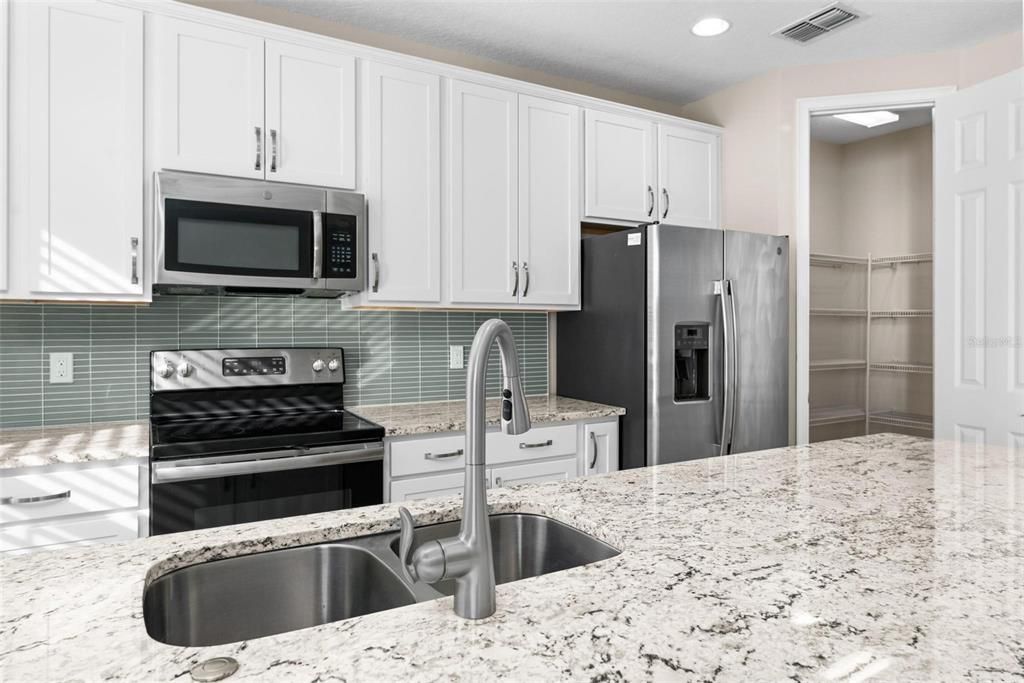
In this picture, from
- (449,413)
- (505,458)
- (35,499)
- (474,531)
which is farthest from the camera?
(449,413)

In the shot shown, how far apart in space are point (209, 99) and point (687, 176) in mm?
2400

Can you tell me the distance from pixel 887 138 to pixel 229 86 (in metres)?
4.60

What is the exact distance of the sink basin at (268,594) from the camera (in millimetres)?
969

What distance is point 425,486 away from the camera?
8.01 feet

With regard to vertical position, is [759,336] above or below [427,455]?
above

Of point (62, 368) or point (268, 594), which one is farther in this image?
point (62, 368)

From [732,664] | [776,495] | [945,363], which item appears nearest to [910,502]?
[776,495]

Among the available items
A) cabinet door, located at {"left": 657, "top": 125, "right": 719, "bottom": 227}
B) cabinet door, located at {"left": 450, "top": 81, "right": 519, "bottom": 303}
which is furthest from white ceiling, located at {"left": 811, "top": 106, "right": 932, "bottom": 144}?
cabinet door, located at {"left": 450, "top": 81, "right": 519, "bottom": 303}

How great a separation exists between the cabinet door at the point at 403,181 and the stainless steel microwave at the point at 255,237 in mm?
110

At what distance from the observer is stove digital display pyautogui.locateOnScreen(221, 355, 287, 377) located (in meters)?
2.54

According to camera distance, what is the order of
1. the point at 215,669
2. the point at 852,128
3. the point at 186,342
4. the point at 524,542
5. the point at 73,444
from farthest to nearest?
the point at 852,128
the point at 186,342
the point at 73,444
the point at 524,542
the point at 215,669

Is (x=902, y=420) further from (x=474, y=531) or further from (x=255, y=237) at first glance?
(x=474, y=531)

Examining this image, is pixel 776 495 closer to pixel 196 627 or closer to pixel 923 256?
pixel 196 627

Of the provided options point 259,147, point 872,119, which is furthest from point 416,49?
point 872,119
